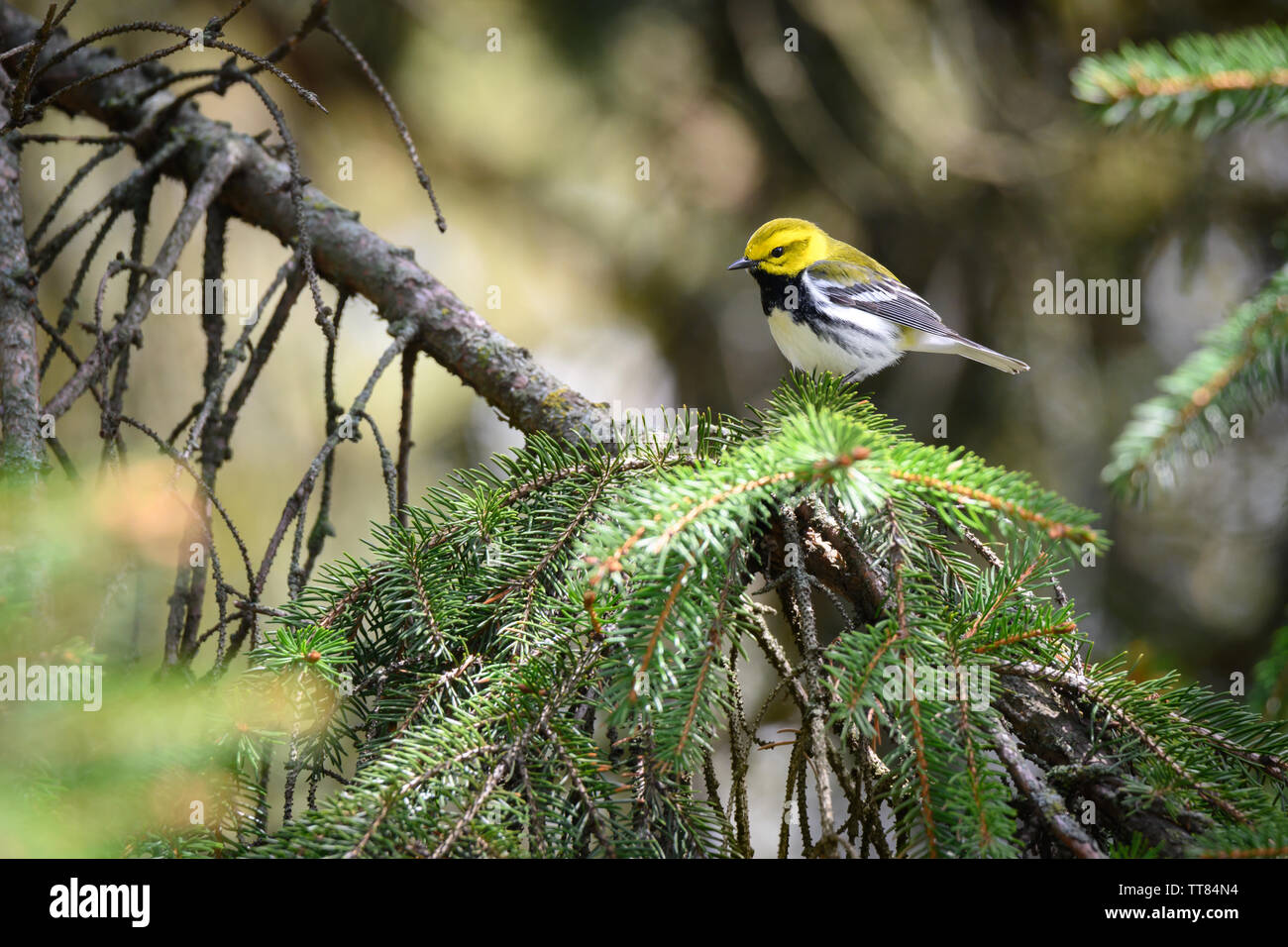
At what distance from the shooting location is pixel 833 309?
261 cm

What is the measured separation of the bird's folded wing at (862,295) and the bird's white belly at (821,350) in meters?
0.09

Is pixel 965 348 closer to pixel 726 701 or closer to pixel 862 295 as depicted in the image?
pixel 862 295

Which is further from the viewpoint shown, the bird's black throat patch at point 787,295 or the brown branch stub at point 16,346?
the bird's black throat patch at point 787,295

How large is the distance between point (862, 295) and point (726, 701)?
1893 millimetres

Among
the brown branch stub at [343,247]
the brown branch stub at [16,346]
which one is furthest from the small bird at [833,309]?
the brown branch stub at [16,346]

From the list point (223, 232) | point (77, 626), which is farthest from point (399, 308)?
point (77, 626)

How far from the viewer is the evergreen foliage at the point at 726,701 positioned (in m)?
0.94

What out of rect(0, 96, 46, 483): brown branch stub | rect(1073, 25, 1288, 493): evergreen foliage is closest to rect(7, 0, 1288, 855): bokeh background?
rect(0, 96, 46, 483): brown branch stub

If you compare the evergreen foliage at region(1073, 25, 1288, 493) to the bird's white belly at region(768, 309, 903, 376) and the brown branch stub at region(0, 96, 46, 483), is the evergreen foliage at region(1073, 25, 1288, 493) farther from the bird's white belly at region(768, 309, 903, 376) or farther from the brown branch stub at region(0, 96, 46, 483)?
the bird's white belly at region(768, 309, 903, 376)

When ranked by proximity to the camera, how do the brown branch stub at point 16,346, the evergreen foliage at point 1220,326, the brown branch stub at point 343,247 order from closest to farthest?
the evergreen foliage at point 1220,326, the brown branch stub at point 16,346, the brown branch stub at point 343,247

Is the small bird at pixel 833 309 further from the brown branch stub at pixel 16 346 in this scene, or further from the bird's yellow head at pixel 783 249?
the brown branch stub at pixel 16 346

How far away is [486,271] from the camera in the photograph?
3434mm
